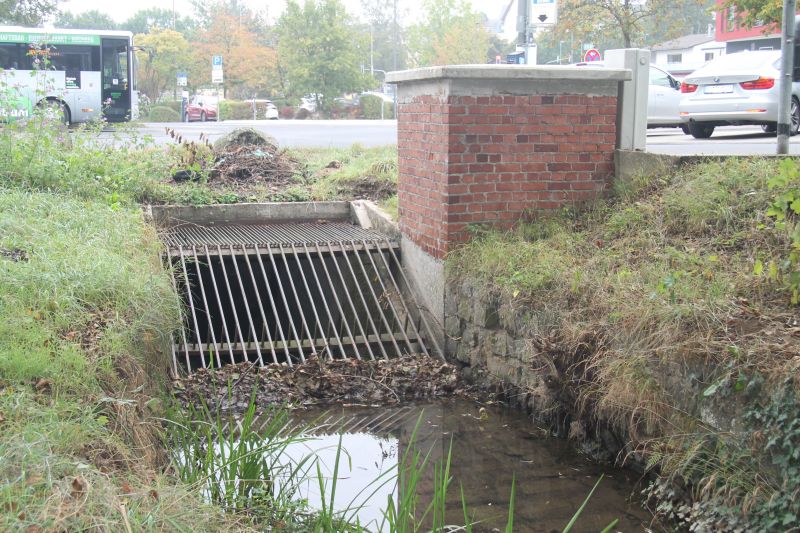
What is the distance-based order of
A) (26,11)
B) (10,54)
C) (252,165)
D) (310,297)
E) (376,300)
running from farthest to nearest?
1. (26,11)
2. (10,54)
3. (252,165)
4. (376,300)
5. (310,297)

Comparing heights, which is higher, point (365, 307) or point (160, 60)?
point (160, 60)

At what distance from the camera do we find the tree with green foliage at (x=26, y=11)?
3928 centimetres

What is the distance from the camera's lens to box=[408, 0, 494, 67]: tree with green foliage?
5556 centimetres

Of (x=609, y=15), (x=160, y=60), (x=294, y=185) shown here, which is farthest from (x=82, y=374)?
(x=160, y=60)

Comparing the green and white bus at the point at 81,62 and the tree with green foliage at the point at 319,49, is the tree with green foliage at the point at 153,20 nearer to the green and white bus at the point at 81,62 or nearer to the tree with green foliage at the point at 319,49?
the tree with green foliage at the point at 319,49

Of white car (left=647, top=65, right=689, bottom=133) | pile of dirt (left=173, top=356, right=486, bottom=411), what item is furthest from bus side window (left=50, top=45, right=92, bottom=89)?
pile of dirt (left=173, top=356, right=486, bottom=411)

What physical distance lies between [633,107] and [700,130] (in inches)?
266

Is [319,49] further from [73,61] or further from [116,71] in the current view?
[73,61]

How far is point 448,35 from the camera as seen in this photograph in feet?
183

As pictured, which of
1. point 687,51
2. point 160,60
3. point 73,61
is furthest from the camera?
point 687,51

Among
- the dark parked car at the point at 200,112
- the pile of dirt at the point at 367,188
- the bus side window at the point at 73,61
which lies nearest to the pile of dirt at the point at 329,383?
the pile of dirt at the point at 367,188

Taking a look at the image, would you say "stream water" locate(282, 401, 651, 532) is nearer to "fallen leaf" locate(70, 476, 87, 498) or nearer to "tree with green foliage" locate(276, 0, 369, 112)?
"fallen leaf" locate(70, 476, 87, 498)

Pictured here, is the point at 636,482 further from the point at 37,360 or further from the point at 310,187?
the point at 310,187

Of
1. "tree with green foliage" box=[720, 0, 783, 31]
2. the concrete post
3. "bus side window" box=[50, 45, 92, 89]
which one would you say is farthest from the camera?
"bus side window" box=[50, 45, 92, 89]
